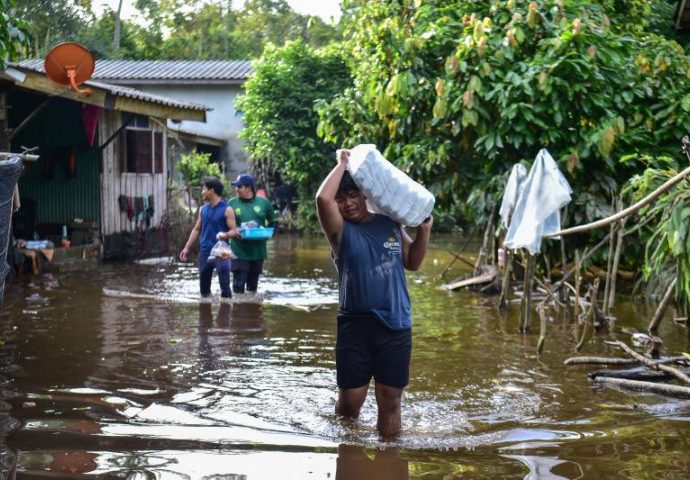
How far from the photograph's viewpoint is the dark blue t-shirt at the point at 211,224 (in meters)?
12.0

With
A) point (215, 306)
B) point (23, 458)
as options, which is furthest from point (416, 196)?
point (215, 306)

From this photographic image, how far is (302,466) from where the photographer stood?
202 inches

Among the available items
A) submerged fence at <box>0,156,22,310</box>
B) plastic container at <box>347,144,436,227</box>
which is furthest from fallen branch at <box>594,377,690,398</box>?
submerged fence at <box>0,156,22,310</box>

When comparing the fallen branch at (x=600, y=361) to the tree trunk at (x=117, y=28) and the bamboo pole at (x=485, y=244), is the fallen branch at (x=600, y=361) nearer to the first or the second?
the bamboo pole at (x=485, y=244)

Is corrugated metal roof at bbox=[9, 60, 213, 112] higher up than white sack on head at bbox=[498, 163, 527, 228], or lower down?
higher up

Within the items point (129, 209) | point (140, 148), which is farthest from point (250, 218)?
point (140, 148)

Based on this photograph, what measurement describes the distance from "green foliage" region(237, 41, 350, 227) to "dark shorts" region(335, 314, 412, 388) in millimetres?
21672

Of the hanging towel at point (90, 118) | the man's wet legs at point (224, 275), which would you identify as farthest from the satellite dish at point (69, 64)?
the hanging towel at point (90, 118)

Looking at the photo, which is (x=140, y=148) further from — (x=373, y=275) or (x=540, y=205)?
(x=373, y=275)

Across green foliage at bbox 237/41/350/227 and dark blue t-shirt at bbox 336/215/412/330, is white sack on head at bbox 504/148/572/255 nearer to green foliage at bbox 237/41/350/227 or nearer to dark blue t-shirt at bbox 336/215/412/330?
dark blue t-shirt at bbox 336/215/412/330

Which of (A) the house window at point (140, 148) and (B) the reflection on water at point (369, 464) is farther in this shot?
(A) the house window at point (140, 148)

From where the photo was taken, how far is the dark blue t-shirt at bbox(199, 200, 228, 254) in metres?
12.0

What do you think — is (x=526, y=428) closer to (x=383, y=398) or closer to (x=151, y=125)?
(x=383, y=398)

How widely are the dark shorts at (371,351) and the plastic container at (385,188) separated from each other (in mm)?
632
